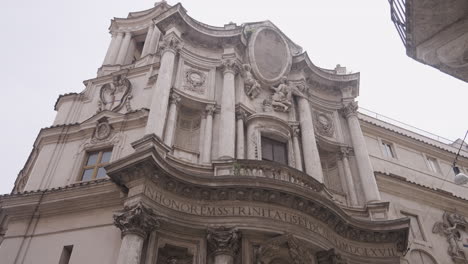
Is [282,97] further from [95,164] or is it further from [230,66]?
[95,164]

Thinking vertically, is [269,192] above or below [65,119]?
below

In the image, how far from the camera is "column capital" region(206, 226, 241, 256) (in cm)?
1107

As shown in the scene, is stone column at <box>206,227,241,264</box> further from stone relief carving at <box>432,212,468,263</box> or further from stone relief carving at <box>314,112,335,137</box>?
stone relief carving at <box>432,212,468,263</box>

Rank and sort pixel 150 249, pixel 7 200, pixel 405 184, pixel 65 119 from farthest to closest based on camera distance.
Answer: pixel 405 184 < pixel 65 119 < pixel 7 200 < pixel 150 249

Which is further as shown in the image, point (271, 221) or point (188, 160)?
point (188, 160)

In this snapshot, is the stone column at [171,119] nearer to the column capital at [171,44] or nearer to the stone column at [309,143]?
the column capital at [171,44]

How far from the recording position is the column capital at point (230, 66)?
54.1 feet

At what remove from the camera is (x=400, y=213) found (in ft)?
58.5

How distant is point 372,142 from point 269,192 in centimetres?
1116

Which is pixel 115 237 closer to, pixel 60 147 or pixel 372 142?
pixel 60 147

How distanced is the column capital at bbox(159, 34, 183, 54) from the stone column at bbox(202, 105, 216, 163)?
285 centimetres

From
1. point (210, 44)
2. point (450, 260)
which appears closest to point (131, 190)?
point (210, 44)

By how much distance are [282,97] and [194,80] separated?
3.72 m

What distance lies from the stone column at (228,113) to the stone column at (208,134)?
39 cm
